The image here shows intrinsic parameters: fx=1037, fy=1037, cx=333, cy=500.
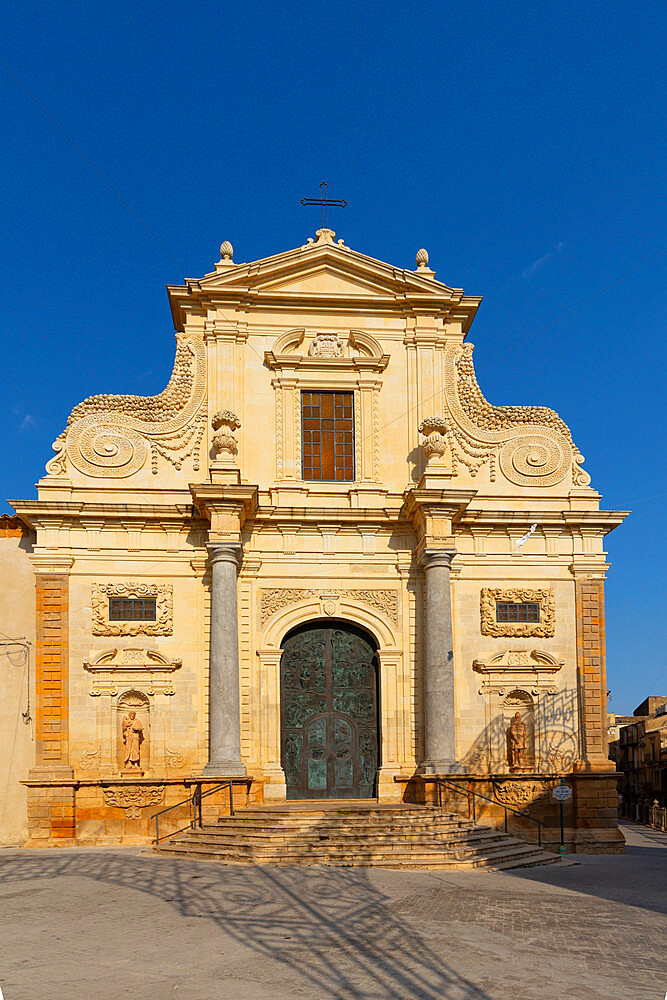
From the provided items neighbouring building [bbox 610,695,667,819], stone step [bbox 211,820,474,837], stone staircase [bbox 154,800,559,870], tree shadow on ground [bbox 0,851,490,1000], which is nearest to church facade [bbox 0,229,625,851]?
stone staircase [bbox 154,800,559,870]

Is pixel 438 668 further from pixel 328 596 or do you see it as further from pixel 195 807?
pixel 195 807

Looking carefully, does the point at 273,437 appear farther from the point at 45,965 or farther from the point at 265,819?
the point at 45,965

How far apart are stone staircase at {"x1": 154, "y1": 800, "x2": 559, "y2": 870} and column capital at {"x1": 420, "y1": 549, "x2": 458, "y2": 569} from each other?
4605 mm

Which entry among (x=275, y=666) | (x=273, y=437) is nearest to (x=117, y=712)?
(x=275, y=666)

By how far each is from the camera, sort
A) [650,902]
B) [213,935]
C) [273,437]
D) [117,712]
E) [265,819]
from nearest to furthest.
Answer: [213,935] < [650,902] < [265,819] < [117,712] < [273,437]

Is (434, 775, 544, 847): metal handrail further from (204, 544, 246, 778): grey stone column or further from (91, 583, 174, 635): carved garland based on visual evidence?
(91, 583, 174, 635): carved garland

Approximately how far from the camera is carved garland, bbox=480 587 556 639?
2072 centimetres

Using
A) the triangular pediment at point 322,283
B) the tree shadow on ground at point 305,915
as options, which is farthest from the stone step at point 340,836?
the triangular pediment at point 322,283

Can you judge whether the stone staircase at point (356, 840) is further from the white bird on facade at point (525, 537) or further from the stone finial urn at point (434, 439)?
the stone finial urn at point (434, 439)

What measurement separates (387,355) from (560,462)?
425cm

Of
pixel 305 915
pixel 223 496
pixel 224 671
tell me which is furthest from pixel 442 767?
pixel 305 915

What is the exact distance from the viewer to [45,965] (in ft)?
30.7

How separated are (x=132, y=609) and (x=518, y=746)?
7.97 metres

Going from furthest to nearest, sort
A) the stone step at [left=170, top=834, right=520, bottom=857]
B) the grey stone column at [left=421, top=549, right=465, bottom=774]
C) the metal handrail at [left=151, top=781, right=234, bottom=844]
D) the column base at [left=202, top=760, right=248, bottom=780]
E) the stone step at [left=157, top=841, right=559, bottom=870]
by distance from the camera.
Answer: the grey stone column at [left=421, top=549, right=465, bottom=774]
the column base at [left=202, top=760, right=248, bottom=780]
the metal handrail at [left=151, top=781, right=234, bottom=844]
the stone step at [left=170, top=834, right=520, bottom=857]
the stone step at [left=157, top=841, right=559, bottom=870]
